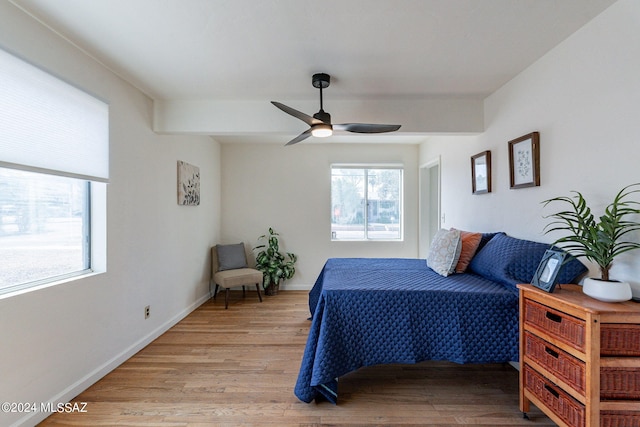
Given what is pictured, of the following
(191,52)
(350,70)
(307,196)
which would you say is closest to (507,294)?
(350,70)

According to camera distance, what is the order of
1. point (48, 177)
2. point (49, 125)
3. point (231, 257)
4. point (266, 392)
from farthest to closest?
point (231, 257) → point (266, 392) → point (48, 177) → point (49, 125)

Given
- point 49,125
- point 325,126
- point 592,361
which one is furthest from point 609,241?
point 49,125

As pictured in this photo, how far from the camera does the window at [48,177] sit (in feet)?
5.34

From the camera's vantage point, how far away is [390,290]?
2.05m

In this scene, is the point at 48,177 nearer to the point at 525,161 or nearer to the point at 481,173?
the point at 525,161

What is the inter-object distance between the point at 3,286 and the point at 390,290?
2.28 m

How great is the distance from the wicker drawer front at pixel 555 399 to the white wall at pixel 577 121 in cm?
67

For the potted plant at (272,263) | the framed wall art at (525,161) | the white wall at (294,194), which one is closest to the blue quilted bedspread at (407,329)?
the framed wall art at (525,161)

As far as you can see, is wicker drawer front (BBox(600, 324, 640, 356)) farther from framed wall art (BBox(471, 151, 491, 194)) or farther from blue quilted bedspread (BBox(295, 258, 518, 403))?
framed wall art (BBox(471, 151, 491, 194))

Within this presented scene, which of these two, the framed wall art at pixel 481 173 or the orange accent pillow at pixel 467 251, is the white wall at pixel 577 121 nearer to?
the framed wall art at pixel 481 173

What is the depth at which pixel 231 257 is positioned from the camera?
4312 mm

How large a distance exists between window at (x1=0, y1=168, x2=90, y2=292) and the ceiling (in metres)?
0.97

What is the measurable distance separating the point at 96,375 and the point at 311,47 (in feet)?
9.29

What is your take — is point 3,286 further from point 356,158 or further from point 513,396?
point 356,158
